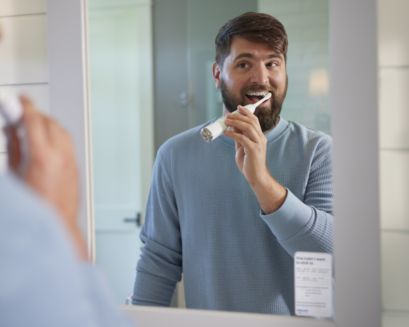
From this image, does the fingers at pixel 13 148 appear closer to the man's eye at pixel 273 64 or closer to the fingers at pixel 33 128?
the fingers at pixel 33 128

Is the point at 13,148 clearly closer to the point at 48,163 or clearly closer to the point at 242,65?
the point at 48,163

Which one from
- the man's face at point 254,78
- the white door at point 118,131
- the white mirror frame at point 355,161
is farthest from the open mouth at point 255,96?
the white door at point 118,131

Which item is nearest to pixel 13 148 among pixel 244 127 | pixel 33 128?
pixel 33 128

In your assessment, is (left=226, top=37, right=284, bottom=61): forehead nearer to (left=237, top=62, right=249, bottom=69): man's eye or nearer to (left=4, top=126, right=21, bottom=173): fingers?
(left=237, top=62, right=249, bottom=69): man's eye

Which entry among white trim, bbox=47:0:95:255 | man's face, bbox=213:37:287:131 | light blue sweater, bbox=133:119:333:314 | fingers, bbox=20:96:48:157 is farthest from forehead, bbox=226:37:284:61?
fingers, bbox=20:96:48:157

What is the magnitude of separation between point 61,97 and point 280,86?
346mm

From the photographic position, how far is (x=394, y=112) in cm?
61

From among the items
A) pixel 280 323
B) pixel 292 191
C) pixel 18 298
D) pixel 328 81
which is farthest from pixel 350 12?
pixel 18 298

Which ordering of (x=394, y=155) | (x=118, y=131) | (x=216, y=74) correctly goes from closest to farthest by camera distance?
1. (x=394, y=155)
2. (x=216, y=74)
3. (x=118, y=131)

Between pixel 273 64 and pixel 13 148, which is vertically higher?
pixel 273 64

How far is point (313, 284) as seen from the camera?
0.65 m

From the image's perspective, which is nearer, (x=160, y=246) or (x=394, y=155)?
(x=394, y=155)

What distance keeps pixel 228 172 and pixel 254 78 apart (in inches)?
5.6

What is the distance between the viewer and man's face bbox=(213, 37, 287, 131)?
26.5 inches
